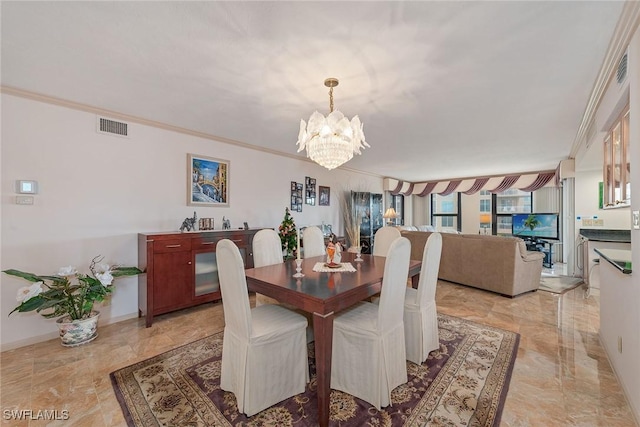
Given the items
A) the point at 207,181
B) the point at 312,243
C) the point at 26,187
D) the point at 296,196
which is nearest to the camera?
the point at 26,187

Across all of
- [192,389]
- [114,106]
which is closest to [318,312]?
[192,389]

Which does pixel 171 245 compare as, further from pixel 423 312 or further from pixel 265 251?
pixel 423 312

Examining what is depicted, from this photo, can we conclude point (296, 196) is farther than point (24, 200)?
Yes

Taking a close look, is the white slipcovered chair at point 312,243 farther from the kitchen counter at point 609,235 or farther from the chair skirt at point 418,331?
the kitchen counter at point 609,235

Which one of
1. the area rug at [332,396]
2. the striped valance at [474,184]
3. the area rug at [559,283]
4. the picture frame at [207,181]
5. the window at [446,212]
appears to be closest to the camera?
the area rug at [332,396]

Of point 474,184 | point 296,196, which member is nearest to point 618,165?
point 296,196

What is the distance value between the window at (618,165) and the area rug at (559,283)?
84.8 inches

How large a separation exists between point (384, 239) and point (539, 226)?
20.3 ft

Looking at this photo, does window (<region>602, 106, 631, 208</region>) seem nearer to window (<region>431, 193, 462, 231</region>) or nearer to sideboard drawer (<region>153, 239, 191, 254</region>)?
sideboard drawer (<region>153, 239, 191, 254</region>)

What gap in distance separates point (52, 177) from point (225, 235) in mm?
1768

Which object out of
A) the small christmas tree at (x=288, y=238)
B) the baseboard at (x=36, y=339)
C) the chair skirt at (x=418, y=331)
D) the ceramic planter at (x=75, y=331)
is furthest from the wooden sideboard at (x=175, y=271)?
the chair skirt at (x=418, y=331)

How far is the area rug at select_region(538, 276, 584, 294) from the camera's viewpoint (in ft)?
14.2

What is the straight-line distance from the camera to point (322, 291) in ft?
5.57

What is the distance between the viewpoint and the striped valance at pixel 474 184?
651 centimetres
